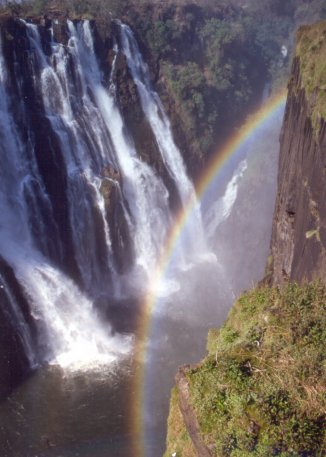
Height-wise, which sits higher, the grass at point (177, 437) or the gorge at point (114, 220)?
the gorge at point (114, 220)

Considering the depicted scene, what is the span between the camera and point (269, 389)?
21.7 ft

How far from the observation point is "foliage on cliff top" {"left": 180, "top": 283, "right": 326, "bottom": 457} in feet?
20.5

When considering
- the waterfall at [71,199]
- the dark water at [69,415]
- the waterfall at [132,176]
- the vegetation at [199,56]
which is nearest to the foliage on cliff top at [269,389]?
the dark water at [69,415]

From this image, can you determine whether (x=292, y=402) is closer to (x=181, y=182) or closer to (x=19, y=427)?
(x=19, y=427)

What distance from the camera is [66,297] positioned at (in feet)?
67.9

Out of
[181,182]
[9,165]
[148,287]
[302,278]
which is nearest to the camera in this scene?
[302,278]

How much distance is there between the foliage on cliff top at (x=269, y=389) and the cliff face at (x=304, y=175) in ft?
16.9

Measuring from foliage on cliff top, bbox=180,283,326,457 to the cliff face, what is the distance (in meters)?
5.14

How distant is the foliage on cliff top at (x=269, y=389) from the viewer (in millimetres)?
6254

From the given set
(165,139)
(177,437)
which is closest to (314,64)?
(177,437)

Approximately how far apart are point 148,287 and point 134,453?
11.1 metres

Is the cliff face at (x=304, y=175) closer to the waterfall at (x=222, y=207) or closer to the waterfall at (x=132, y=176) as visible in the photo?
the waterfall at (x=132, y=176)

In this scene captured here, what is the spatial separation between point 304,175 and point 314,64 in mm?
4169

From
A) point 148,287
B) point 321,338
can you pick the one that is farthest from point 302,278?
point 148,287
